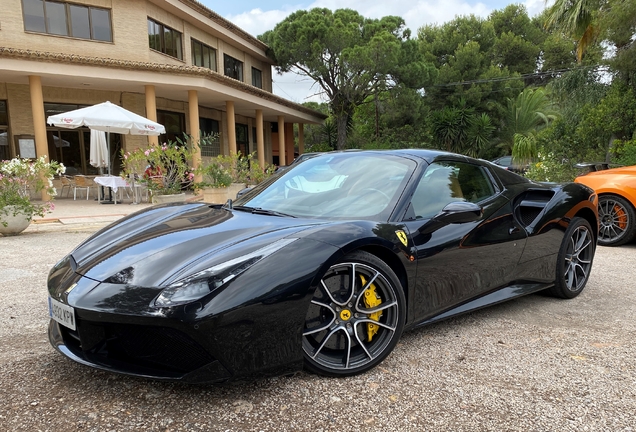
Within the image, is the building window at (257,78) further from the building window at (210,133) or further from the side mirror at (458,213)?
the side mirror at (458,213)

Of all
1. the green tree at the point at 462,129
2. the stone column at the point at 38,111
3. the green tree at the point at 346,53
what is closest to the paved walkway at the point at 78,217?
the stone column at the point at 38,111

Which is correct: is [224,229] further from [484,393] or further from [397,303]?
[484,393]

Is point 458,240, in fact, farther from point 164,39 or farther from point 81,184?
point 164,39

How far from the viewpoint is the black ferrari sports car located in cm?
186

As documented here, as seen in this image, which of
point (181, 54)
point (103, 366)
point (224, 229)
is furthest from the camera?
point (181, 54)

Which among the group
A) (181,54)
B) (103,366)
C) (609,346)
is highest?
(181,54)

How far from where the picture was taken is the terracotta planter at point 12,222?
6.71 meters

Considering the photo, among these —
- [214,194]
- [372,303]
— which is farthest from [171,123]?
[372,303]

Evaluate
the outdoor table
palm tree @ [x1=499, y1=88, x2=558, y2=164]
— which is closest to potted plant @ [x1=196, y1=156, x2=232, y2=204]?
the outdoor table

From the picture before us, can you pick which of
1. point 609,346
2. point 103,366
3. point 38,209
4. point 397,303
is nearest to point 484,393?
point 397,303

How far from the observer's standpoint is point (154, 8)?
1703 centimetres

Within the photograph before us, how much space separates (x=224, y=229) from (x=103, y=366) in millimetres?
850

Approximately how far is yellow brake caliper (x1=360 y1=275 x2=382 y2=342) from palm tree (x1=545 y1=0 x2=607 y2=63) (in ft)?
48.7

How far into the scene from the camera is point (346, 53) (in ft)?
76.6
